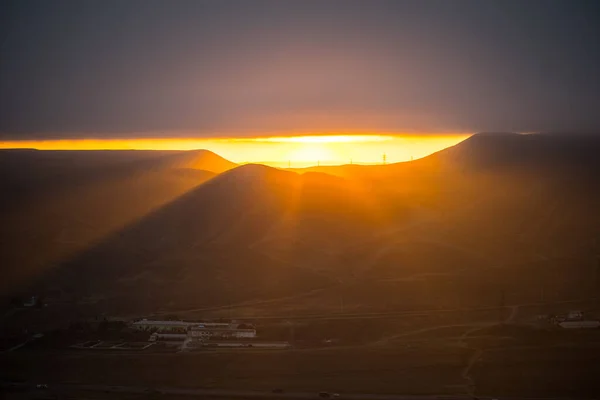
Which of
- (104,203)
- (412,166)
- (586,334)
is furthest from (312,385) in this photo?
(412,166)

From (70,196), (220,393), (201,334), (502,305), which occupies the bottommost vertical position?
(220,393)

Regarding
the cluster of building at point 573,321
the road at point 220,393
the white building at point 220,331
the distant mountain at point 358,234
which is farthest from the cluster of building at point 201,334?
the cluster of building at point 573,321

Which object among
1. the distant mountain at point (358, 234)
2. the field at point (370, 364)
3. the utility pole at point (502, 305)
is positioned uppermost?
the distant mountain at point (358, 234)

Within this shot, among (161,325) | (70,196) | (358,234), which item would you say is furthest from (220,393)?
(70,196)

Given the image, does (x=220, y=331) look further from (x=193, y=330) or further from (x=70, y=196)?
(x=70, y=196)

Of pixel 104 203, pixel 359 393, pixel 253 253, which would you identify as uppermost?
pixel 104 203

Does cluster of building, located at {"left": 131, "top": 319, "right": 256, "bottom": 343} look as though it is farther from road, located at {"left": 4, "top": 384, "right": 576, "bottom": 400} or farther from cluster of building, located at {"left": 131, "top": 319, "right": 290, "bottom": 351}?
road, located at {"left": 4, "top": 384, "right": 576, "bottom": 400}

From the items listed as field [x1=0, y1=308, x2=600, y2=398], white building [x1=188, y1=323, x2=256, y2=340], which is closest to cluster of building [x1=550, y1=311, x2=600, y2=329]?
field [x1=0, y1=308, x2=600, y2=398]

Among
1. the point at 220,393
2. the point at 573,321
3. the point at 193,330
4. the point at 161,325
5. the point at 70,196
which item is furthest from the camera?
the point at 70,196

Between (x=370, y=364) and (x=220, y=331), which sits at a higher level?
(x=220, y=331)

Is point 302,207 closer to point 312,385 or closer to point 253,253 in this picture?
point 253,253

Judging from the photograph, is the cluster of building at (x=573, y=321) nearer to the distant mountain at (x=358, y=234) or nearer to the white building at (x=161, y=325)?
the distant mountain at (x=358, y=234)
